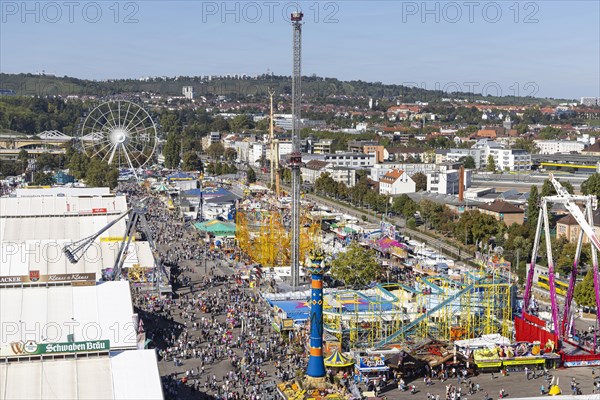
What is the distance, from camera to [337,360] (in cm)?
2348

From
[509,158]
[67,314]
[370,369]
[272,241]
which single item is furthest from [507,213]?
[509,158]

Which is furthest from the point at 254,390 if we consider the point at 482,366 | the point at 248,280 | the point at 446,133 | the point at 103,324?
the point at 446,133

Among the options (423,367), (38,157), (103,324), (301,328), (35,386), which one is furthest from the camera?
(38,157)

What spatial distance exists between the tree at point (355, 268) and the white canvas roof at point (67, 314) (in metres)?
14.1

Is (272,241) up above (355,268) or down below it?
above

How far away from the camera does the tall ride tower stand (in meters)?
33.3

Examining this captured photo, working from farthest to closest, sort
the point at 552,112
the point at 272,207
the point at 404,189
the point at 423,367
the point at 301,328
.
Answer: the point at 552,112, the point at 404,189, the point at 272,207, the point at 301,328, the point at 423,367

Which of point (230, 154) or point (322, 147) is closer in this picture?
point (322, 147)

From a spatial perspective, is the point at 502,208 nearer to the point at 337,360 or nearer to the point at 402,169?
the point at 402,169

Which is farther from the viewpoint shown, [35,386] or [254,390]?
[254,390]

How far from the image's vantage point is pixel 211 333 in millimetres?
27359

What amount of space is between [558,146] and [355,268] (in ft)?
263

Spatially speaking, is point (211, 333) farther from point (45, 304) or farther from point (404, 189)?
point (404, 189)

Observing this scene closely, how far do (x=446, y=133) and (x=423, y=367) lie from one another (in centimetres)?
10733
